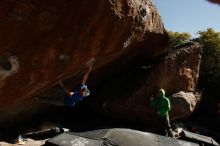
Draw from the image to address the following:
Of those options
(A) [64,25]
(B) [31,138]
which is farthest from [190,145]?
(A) [64,25]

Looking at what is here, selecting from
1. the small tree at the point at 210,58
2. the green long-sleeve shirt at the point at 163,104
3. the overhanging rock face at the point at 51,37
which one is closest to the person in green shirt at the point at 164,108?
the green long-sleeve shirt at the point at 163,104

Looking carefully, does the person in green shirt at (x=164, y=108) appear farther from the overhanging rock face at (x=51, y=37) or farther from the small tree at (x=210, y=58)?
the overhanging rock face at (x=51, y=37)

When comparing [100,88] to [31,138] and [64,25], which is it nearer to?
[31,138]

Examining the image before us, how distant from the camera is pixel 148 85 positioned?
1752cm

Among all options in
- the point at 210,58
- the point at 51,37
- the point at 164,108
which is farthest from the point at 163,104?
the point at 51,37

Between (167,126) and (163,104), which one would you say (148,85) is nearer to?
(163,104)

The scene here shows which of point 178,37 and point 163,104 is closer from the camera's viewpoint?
point 163,104

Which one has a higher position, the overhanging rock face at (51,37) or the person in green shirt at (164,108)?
the overhanging rock face at (51,37)

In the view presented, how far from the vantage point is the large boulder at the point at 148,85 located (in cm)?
1734

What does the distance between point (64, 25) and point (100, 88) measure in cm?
1201

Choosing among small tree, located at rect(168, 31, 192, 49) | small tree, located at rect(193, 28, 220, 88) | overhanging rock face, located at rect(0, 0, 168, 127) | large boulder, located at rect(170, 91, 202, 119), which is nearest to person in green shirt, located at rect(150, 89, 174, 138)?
large boulder, located at rect(170, 91, 202, 119)

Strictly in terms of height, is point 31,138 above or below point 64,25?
below

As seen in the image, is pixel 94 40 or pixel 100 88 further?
pixel 100 88

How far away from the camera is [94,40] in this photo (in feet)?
25.6
